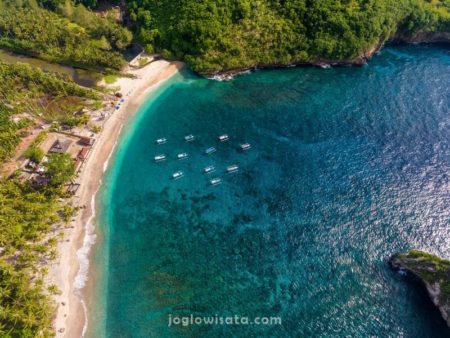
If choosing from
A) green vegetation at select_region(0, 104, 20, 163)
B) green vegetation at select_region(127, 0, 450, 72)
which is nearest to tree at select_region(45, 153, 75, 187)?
green vegetation at select_region(0, 104, 20, 163)

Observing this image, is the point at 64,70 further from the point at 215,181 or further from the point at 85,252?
the point at 215,181

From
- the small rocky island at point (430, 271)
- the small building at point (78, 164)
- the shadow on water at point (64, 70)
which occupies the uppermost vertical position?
the shadow on water at point (64, 70)

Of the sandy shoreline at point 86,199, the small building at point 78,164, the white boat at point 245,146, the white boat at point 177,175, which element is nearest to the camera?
the sandy shoreline at point 86,199

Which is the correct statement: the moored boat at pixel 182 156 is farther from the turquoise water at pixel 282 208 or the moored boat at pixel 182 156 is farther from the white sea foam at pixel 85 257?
the white sea foam at pixel 85 257

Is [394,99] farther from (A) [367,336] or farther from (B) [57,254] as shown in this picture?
(B) [57,254]

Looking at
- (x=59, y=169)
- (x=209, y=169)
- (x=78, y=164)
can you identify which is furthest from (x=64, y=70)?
(x=209, y=169)

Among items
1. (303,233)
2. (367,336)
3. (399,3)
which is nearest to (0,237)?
(303,233)

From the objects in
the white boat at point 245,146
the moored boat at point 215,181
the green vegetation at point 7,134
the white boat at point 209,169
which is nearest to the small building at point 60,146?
the green vegetation at point 7,134
